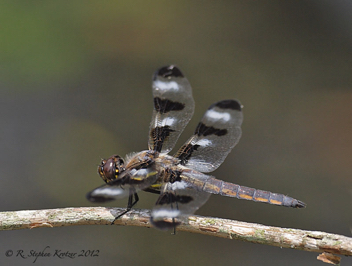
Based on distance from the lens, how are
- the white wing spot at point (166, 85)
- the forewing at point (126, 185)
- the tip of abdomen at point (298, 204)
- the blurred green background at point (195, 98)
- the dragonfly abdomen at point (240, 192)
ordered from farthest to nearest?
the blurred green background at point (195, 98) < the white wing spot at point (166, 85) < the dragonfly abdomen at point (240, 192) < the tip of abdomen at point (298, 204) < the forewing at point (126, 185)

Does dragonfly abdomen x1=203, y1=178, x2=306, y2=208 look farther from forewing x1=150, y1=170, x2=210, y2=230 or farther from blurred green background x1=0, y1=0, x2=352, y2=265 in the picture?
blurred green background x1=0, y1=0, x2=352, y2=265

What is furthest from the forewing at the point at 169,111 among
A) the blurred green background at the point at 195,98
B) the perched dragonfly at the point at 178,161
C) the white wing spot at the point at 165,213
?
the blurred green background at the point at 195,98

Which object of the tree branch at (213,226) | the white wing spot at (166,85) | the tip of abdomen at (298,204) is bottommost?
the tree branch at (213,226)

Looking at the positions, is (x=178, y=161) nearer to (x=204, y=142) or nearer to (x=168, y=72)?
(x=204, y=142)

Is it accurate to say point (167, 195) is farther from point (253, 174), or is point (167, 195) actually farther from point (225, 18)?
point (225, 18)

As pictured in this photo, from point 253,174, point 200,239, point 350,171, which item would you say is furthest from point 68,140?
point 350,171

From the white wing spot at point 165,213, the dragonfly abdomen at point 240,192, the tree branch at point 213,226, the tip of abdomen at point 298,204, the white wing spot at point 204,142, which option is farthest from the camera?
the white wing spot at point 204,142

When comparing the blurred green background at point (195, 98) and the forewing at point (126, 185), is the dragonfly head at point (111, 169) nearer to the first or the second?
the forewing at point (126, 185)

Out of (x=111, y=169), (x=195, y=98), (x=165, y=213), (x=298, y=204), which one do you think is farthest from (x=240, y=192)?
(x=195, y=98)
